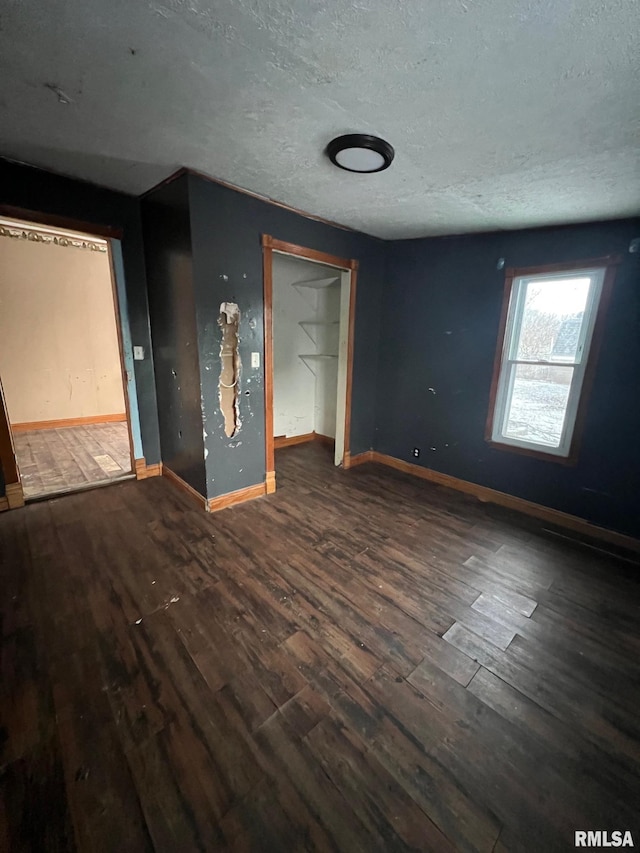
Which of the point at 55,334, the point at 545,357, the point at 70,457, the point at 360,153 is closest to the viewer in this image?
the point at 360,153

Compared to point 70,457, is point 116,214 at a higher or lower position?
higher

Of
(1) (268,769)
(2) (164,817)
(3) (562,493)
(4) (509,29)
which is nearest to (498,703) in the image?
(1) (268,769)

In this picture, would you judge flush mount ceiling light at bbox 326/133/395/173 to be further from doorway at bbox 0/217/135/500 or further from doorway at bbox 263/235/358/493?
doorway at bbox 0/217/135/500

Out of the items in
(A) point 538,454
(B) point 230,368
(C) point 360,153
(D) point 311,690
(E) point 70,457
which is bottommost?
(D) point 311,690

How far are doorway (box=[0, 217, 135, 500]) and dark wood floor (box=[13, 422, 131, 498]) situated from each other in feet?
0.04

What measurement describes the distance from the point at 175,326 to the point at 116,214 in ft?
3.52

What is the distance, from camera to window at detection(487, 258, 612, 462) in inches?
106

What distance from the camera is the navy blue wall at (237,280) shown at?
2473 mm

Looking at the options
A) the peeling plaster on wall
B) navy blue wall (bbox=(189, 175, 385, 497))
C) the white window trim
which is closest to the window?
the white window trim

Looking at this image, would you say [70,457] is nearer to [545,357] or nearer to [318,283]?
[318,283]

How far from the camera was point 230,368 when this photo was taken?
2.81 meters

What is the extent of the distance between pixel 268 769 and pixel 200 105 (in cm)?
270

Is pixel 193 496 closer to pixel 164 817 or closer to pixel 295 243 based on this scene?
pixel 164 817

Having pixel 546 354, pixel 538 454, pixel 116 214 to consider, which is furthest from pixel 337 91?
pixel 538 454
